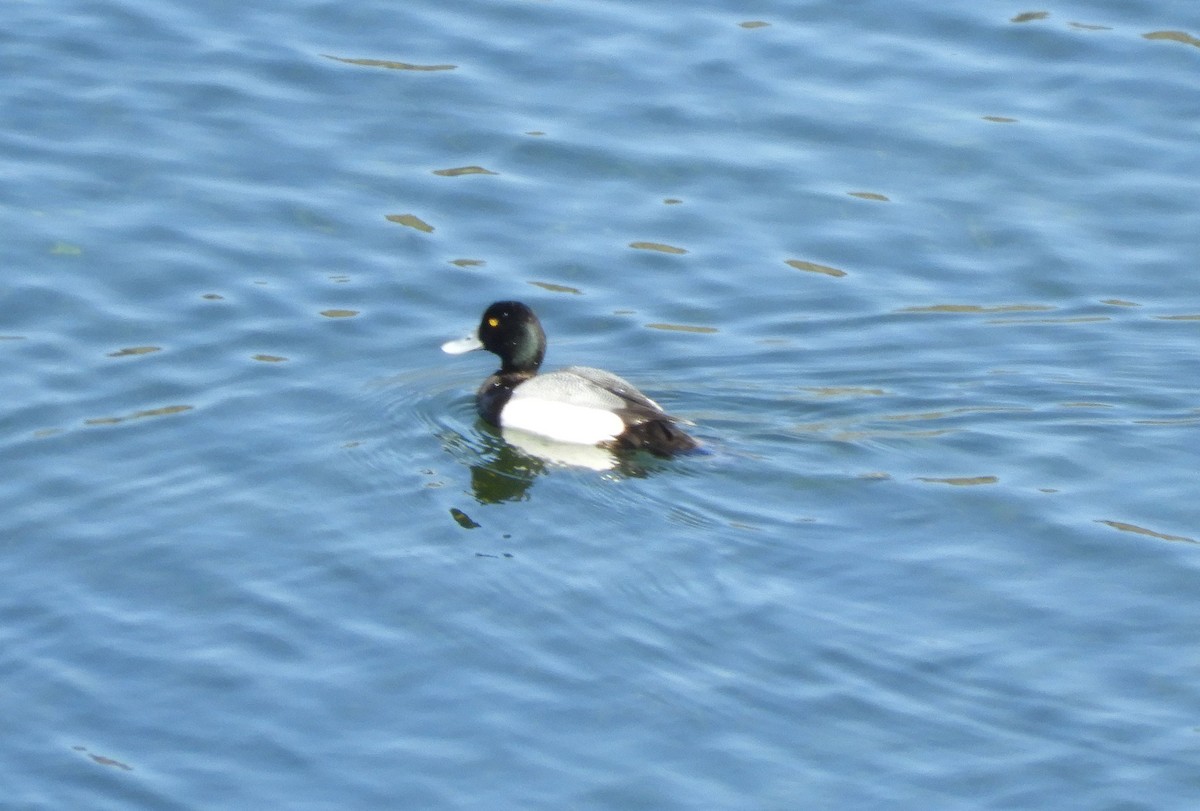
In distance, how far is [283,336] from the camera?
11.9 m

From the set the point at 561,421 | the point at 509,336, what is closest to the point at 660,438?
the point at 561,421

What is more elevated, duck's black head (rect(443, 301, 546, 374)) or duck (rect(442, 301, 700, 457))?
duck's black head (rect(443, 301, 546, 374))

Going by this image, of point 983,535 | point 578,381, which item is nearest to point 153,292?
point 578,381

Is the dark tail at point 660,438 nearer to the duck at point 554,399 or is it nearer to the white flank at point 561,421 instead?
the duck at point 554,399

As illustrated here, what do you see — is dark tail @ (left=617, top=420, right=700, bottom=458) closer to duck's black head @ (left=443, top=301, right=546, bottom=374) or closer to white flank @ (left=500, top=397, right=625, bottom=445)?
white flank @ (left=500, top=397, right=625, bottom=445)

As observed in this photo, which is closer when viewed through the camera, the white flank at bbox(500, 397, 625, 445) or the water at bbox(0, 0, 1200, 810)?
the water at bbox(0, 0, 1200, 810)

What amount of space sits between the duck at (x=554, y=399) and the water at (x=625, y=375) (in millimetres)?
197

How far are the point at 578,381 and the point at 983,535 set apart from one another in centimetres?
254

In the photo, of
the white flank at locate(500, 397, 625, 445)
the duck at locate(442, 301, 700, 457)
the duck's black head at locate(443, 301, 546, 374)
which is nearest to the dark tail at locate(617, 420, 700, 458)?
the duck at locate(442, 301, 700, 457)

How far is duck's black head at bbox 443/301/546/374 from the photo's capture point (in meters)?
11.5

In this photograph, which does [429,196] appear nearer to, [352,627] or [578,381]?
[578,381]

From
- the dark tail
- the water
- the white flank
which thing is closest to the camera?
the water

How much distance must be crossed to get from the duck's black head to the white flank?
1.08ft

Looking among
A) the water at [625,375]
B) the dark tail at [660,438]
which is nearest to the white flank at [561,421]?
the dark tail at [660,438]
